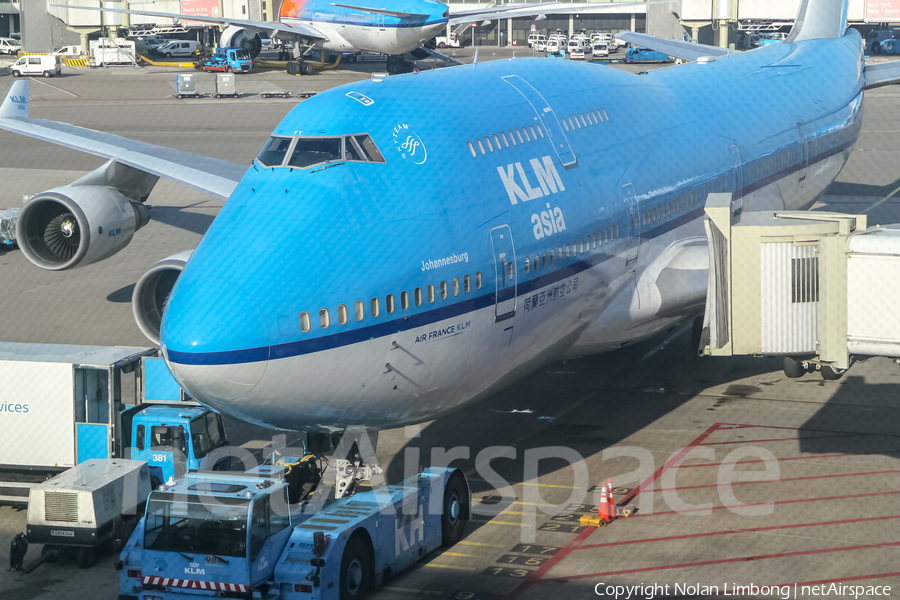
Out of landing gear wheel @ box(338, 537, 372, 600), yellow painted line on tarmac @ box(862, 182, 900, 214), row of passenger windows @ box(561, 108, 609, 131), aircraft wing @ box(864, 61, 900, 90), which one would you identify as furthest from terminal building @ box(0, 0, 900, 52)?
landing gear wheel @ box(338, 537, 372, 600)

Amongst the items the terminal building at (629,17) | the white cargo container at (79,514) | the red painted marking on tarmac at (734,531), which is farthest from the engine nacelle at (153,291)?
the terminal building at (629,17)

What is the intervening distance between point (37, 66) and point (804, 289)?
8745 cm

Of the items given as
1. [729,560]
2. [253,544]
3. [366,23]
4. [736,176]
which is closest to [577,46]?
[366,23]

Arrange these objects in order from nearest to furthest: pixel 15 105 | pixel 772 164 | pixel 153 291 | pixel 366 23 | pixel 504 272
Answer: pixel 504 272
pixel 153 291
pixel 772 164
pixel 15 105
pixel 366 23

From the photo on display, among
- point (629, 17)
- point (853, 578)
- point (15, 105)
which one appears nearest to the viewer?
point (853, 578)

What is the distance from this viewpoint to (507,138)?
59.0ft

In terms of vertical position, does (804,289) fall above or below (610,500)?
above

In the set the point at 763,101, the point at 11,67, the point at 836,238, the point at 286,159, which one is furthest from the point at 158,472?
the point at 11,67

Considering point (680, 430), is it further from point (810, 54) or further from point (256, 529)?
point (810, 54)

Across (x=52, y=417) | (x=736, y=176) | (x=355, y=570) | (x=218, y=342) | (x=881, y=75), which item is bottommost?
(x=355, y=570)

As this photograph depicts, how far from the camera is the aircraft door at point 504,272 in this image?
16.5 metres

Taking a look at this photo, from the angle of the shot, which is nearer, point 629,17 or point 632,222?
point 632,222

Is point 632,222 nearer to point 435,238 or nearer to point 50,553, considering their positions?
point 435,238

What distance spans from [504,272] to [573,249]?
223 cm
